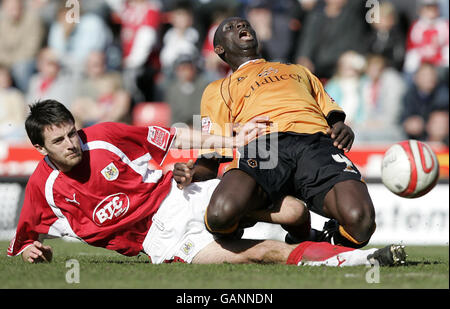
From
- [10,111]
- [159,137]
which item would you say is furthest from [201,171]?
[10,111]

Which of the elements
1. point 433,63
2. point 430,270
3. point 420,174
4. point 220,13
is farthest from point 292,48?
point 430,270

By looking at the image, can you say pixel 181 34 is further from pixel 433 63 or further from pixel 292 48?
pixel 433 63

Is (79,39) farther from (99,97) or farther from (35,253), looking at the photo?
(35,253)

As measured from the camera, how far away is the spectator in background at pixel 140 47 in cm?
1280

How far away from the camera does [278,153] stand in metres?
5.97

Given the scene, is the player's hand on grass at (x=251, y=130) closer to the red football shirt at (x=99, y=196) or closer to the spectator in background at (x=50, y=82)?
the red football shirt at (x=99, y=196)

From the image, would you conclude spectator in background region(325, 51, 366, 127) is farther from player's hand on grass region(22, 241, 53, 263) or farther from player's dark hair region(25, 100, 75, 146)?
player's hand on grass region(22, 241, 53, 263)

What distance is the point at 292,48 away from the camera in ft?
40.7

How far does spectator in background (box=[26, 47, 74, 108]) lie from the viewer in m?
A: 12.7

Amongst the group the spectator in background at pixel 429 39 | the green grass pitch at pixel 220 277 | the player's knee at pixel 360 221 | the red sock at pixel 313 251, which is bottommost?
the green grass pitch at pixel 220 277

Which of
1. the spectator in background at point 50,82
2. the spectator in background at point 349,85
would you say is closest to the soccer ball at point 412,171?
the spectator in background at point 349,85

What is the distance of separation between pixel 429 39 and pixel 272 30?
251 cm

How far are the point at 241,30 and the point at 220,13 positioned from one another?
604 cm

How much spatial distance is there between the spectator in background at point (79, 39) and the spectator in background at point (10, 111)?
985 millimetres
